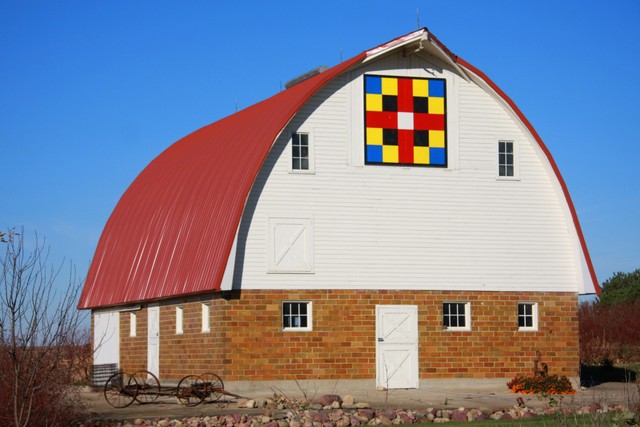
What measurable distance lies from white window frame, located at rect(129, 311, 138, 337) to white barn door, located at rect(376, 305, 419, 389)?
31.3 ft

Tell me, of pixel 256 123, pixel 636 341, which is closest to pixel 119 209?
pixel 256 123

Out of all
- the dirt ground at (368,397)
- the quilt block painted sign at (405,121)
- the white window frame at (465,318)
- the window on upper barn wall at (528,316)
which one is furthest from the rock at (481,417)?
the quilt block painted sign at (405,121)

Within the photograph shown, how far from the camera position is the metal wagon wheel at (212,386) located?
25062mm

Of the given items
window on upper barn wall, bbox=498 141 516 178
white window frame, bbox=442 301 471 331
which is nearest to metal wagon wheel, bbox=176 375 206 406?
white window frame, bbox=442 301 471 331

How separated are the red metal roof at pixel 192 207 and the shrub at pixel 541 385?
9.70 ft

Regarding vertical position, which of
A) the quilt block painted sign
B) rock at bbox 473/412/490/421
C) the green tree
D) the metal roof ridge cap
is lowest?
rock at bbox 473/412/490/421

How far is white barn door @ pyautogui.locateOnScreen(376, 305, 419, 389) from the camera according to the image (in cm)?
2809

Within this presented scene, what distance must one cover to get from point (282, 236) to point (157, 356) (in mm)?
6781

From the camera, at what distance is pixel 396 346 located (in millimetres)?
28250

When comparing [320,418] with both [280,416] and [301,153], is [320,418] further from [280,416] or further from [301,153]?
[301,153]

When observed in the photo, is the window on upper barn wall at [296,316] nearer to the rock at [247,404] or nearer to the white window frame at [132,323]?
the rock at [247,404]

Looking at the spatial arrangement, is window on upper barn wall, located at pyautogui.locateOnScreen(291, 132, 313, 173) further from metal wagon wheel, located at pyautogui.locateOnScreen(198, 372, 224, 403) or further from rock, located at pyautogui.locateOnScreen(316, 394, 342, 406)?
rock, located at pyautogui.locateOnScreen(316, 394, 342, 406)

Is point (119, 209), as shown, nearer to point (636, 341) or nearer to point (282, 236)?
point (282, 236)

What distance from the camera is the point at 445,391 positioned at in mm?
27969
